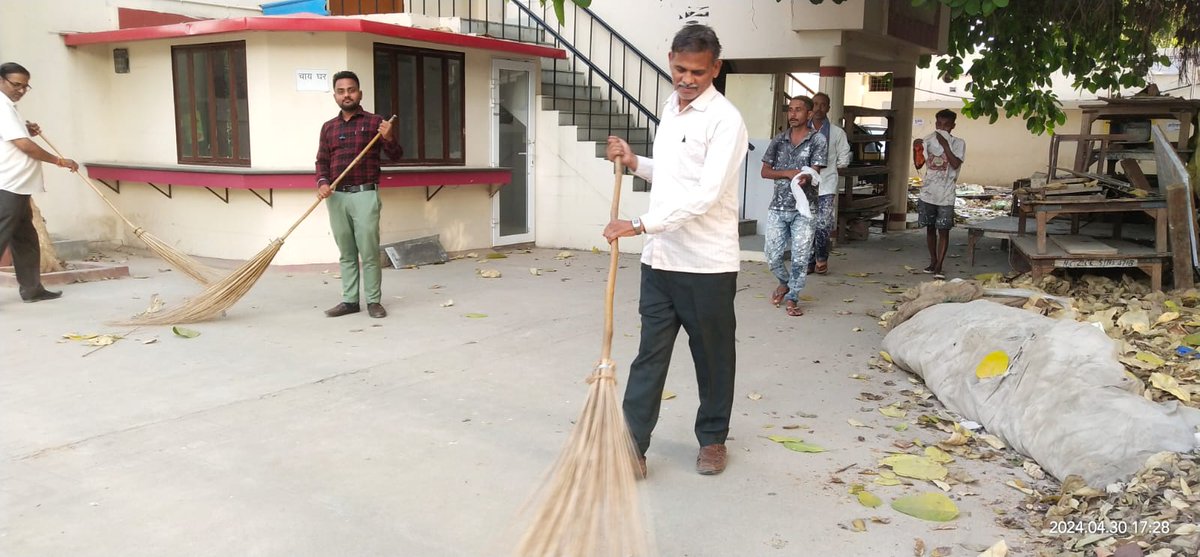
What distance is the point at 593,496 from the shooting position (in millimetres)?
3135

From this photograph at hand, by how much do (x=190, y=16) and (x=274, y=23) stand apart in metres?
2.33

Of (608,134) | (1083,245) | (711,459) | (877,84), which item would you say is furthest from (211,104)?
(877,84)

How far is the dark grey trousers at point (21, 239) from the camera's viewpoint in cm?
702

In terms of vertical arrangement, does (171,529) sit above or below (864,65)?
below

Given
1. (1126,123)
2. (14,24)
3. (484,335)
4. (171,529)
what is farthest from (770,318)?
(14,24)

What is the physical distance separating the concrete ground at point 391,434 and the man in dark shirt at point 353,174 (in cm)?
57

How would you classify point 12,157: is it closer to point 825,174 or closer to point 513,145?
point 513,145

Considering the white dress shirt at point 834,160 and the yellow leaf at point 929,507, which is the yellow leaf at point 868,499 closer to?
the yellow leaf at point 929,507

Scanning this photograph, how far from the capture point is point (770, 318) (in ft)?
24.1

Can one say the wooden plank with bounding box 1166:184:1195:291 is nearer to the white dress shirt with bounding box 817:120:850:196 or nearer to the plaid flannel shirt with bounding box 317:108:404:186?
the white dress shirt with bounding box 817:120:850:196

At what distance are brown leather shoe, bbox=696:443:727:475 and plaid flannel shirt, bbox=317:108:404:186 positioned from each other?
3887 millimetres

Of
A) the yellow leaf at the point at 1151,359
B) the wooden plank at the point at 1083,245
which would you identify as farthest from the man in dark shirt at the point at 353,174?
the wooden plank at the point at 1083,245

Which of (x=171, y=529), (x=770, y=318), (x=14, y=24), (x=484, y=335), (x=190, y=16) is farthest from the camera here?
(x=190, y=16)

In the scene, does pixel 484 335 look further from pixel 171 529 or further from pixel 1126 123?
pixel 1126 123
